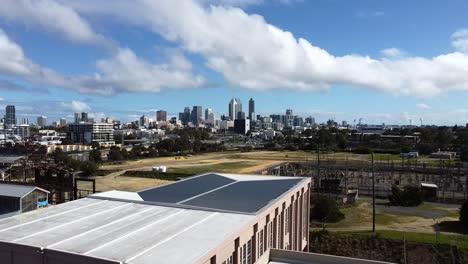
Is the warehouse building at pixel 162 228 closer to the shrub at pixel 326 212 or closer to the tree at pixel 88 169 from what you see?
the shrub at pixel 326 212

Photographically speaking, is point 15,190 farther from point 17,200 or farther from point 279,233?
point 279,233

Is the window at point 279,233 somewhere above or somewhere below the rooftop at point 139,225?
below

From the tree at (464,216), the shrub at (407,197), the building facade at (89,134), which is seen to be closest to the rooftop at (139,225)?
the tree at (464,216)

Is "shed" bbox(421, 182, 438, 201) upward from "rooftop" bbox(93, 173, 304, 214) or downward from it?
downward

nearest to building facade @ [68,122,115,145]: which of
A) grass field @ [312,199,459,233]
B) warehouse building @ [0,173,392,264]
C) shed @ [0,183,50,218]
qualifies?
shed @ [0,183,50,218]

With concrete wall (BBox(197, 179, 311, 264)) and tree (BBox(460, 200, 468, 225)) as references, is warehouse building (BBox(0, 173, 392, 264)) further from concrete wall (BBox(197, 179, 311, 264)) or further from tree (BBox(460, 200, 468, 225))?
tree (BBox(460, 200, 468, 225))

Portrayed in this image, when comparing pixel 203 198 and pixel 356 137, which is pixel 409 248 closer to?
pixel 203 198
